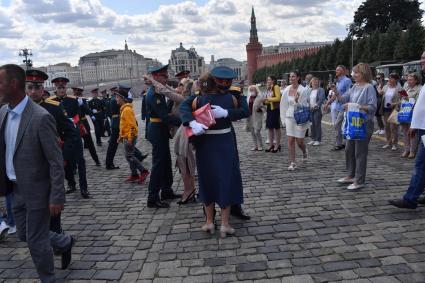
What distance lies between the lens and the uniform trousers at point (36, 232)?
362cm

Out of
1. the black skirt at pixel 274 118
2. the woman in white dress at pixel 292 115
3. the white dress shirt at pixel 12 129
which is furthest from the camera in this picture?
the black skirt at pixel 274 118

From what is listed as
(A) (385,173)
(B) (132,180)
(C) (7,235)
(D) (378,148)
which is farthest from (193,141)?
(D) (378,148)

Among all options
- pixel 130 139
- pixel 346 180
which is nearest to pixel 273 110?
pixel 346 180

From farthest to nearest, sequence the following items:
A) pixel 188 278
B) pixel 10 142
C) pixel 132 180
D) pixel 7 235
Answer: pixel 132 180
pixel 7 235
pixel 188 278
pixel 10 142

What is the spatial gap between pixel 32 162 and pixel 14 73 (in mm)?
766

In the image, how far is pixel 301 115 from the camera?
8422 mm

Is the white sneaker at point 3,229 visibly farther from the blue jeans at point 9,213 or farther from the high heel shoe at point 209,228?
the high heel shoe at point 209,228

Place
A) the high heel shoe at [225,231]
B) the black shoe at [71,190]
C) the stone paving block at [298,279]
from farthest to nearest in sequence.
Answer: the black shoe at [71,190] → the high heel shoe at [225,231] → the stone paving block at [298,279]

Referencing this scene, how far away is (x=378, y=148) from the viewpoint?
10.6 meters

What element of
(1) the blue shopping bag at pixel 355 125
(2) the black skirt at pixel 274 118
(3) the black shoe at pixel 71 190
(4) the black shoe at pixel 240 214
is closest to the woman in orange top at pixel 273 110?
(2) the black skirt at pixel 274 118

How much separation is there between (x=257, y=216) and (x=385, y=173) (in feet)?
11.0

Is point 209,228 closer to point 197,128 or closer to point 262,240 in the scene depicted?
point 262,240

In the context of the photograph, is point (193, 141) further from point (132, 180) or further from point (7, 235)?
point (132, 180)

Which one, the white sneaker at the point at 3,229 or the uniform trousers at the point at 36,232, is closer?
Result: the uniform trousers at the point at 36,232
